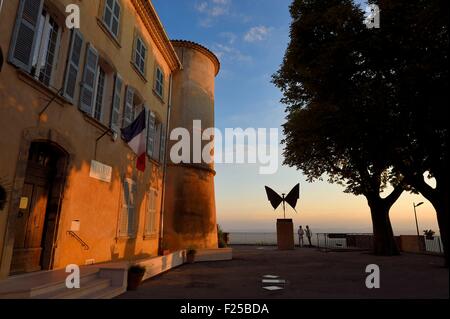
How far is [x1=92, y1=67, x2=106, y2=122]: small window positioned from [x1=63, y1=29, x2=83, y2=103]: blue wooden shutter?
1234 mm

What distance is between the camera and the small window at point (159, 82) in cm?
1380

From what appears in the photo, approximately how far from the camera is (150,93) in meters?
12.9

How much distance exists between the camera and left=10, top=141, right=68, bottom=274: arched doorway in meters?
6.36

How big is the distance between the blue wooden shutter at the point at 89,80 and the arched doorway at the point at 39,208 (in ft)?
5.19

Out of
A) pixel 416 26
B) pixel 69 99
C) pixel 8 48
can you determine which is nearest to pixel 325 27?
pixel 416 26

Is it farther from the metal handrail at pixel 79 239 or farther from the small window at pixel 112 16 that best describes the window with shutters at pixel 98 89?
the metal handrail at pixel 79 239

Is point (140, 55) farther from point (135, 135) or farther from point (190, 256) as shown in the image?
point (190, 256)

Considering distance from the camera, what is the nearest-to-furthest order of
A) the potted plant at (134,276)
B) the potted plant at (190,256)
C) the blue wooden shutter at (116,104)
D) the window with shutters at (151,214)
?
the potted plant at (134,276), the blue wooden shutter at (116,104), the window with shutters at (151,214), the potted plant at (190,256)

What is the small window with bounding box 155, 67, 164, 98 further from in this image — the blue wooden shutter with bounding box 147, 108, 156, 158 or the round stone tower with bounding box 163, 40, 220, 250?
the round stone tower with bounding box 163, 40, 220, 250

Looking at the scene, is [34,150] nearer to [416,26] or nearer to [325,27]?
[325,27]

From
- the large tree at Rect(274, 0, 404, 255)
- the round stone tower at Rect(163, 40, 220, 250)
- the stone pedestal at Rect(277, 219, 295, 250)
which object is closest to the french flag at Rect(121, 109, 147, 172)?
the large tree at Rect(274, 0, 404, 255)

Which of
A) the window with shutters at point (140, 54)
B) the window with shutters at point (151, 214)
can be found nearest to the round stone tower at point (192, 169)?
the window with shutters at point (151, 214)
